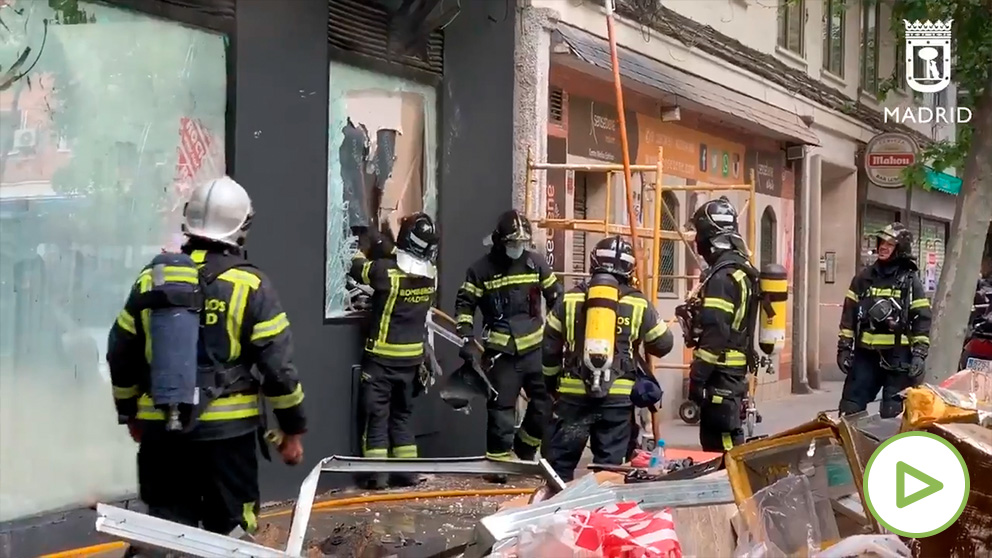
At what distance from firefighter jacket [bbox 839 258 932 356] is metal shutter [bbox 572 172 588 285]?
9.87 ft

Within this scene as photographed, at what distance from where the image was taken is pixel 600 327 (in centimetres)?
587

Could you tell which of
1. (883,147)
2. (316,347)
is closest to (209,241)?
(316,347)

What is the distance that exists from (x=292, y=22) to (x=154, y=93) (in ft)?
3.75

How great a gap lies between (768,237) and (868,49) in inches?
240

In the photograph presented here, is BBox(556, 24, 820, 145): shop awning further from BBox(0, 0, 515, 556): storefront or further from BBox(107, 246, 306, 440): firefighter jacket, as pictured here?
BBox(107, 246, 306, 440): firefighter jacket

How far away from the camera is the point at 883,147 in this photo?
Answer: 57.2 ft

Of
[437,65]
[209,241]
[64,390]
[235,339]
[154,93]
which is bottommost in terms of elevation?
[64,390]

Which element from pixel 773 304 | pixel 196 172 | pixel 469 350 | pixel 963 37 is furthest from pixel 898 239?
pixel 196 172

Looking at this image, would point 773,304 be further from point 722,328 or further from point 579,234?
point 579,234

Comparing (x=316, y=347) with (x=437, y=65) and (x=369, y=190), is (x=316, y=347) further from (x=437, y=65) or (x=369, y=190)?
(x=437, y=65)

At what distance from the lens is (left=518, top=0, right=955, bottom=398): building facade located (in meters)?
10.1

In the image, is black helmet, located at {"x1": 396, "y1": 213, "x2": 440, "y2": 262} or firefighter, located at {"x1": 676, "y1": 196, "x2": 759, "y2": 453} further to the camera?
black helmet, located at {"x1": 396, "y1": 213, "x2": 440, "y2": 262}

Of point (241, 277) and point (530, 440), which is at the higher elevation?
point (241, 277)

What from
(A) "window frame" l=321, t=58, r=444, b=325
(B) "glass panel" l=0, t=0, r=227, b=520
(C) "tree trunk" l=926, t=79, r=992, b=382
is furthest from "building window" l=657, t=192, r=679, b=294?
(B) "glass panel" l=0, t=0, r=227, b=520
